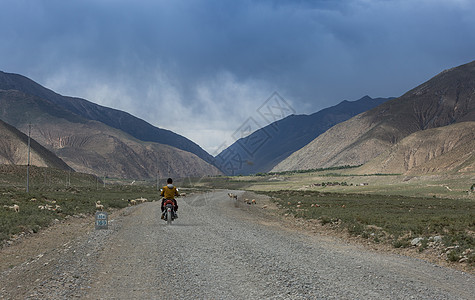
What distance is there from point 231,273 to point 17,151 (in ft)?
515

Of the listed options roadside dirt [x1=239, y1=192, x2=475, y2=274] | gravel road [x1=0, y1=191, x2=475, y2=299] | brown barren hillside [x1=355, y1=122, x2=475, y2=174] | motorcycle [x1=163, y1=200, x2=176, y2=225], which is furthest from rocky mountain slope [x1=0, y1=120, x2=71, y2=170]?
gravel road [x1=0, y1=191, x2=475, y2=299]

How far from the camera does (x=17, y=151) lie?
144m

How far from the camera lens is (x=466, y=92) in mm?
197625

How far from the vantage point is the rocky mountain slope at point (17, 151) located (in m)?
137

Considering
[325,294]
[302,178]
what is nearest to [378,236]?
[325,294]

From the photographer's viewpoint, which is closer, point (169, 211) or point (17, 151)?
point (169, 211)

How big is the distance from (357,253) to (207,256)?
18.5 ft

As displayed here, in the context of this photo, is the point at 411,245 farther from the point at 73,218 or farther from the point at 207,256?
the point at 73,218

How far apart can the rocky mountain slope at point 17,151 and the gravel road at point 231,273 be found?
136m

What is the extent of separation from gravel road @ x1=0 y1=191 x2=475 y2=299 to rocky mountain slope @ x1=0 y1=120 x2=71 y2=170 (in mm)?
136221

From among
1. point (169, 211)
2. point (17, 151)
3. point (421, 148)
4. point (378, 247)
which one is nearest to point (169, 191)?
point (169, 211)

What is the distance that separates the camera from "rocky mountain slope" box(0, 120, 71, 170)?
137 meters

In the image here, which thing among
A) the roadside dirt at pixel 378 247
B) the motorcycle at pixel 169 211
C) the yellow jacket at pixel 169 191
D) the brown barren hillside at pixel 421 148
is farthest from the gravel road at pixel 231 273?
the brown barren hillside at pixel 421 148

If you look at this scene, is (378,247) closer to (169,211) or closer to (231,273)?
(231,273)
